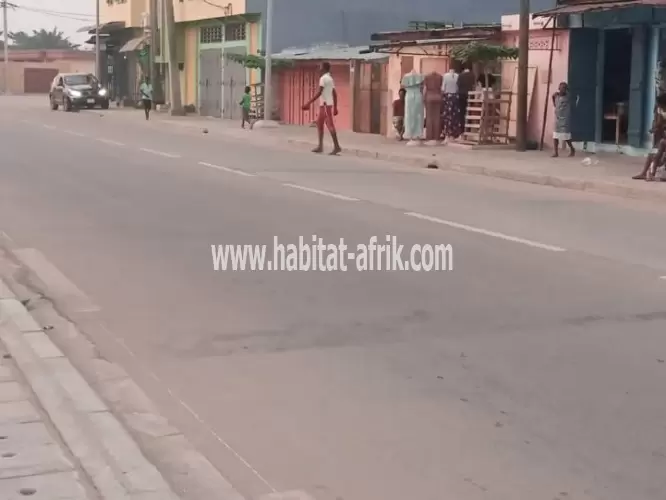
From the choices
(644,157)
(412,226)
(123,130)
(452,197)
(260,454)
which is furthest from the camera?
(123,130)

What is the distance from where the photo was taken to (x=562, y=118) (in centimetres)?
2177

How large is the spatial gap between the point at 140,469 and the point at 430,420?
59.7 inches

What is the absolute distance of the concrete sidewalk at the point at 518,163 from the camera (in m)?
17.2

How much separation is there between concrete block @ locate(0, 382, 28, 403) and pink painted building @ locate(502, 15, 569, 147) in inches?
764

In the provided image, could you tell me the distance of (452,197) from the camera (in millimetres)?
15461

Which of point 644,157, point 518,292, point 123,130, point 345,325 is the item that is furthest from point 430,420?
point 123,130

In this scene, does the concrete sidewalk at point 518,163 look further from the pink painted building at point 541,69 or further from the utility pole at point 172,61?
the utility pole at point 172,61

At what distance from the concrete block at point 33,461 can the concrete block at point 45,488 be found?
0.06m

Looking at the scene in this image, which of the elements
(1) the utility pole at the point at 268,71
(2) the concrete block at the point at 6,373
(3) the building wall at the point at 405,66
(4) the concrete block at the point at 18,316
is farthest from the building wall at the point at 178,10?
(2) the concrete block at the point at 6,373

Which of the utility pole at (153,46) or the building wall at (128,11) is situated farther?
the building wall at (128,11)

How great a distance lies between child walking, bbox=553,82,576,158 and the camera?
69.8 feet

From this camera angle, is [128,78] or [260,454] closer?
[260,454]

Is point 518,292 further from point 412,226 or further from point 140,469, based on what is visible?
point 140,469

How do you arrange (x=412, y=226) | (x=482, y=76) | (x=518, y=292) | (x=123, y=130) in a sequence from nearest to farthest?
1. (x=518, y=292)
2. (x=412, y=226)
3. (x=482, y=76)
4. (x=123, y=130)
